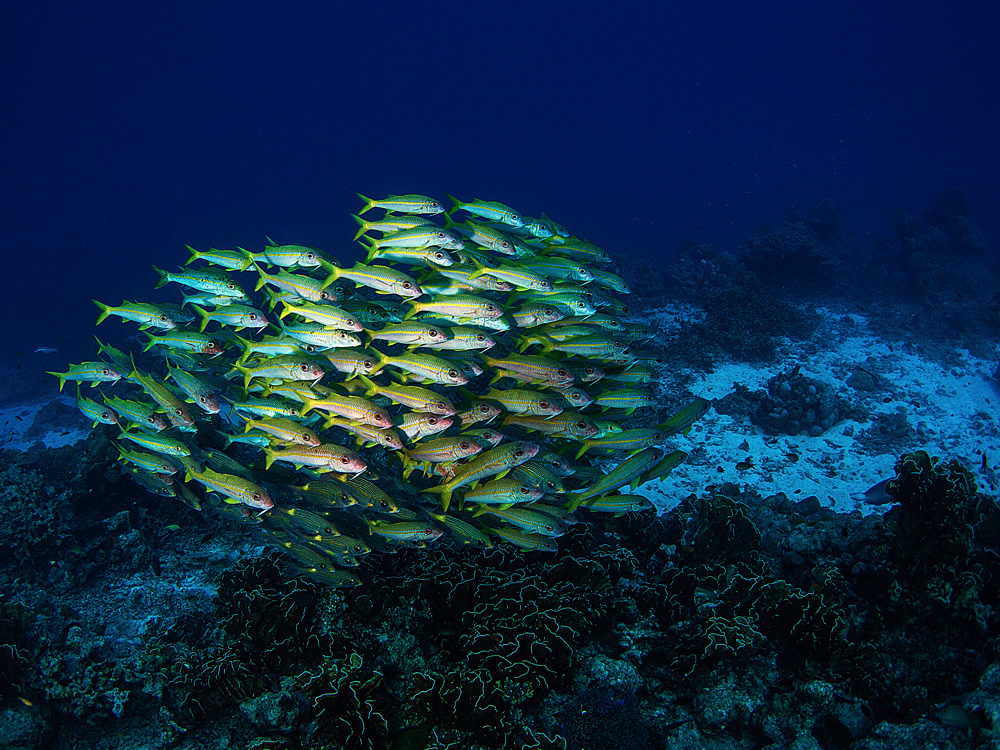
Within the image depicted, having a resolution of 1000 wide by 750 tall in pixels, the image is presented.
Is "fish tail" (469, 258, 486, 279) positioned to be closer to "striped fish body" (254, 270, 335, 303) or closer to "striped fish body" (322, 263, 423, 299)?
"striped fish body" (322, 263, 423, 299)

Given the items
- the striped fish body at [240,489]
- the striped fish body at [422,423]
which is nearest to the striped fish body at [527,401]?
the striped fish body at [422,423]

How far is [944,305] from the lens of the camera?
61.3ft

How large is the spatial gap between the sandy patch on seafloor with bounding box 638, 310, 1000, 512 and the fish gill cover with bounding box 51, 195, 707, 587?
4.29 meters

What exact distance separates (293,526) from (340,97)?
19225 cm

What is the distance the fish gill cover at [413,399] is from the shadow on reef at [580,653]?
20.7 inches

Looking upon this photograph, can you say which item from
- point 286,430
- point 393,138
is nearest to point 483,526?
point 286,430

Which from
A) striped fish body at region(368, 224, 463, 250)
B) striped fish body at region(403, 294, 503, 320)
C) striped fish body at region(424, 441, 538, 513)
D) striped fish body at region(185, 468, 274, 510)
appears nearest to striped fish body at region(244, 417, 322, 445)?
striped fish body at region(185, 468, 274, 510)

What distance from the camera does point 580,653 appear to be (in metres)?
4.34

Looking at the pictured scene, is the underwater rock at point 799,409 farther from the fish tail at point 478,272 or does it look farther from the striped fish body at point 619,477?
the fish tail at point 478,272

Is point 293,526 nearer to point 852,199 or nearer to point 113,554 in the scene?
point 113,554

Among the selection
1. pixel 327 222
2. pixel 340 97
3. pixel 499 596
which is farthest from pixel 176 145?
pixel 499 596

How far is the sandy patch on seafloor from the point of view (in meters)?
9.58

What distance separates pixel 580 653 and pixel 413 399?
2833 mm

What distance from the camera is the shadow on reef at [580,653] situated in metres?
3.72
